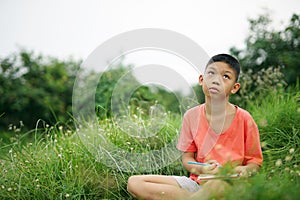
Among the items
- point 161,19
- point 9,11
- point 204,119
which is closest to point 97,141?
point 204,119

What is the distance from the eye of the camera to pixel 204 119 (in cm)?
254

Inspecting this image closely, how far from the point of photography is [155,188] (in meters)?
2.36

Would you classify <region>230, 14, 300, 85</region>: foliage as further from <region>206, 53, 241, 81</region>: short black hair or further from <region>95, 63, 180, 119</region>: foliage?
<region>206, 53, 241, 81</region>: short black hair

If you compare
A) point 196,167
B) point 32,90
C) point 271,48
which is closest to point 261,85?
point 271,48

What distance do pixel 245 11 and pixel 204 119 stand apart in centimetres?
312

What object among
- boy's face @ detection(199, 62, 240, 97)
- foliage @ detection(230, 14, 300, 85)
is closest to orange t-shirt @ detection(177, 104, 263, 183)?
boy's face @ detection(199, 62, 240, 97)

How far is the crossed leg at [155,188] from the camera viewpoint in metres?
2.36

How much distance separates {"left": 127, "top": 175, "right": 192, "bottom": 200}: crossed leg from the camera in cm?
236

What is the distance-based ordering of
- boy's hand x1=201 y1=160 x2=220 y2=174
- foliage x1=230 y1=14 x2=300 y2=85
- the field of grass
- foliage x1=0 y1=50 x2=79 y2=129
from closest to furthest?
boy's hand x1=201 y1=160 x2=220 y2=174 → the field of grass → foliage x1=230 y1=14 x2=300 y2=85 → foliage x1=0 y1=50 x2=79 y2=129

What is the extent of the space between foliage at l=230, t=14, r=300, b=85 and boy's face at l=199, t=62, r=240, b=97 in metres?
2.30

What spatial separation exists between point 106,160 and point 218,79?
1.04 meters

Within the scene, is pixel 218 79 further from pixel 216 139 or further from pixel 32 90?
pixel 32 90

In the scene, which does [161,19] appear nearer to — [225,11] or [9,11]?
[225,11]

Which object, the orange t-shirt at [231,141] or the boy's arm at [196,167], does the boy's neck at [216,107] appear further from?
the boy's arm at [196,167]
